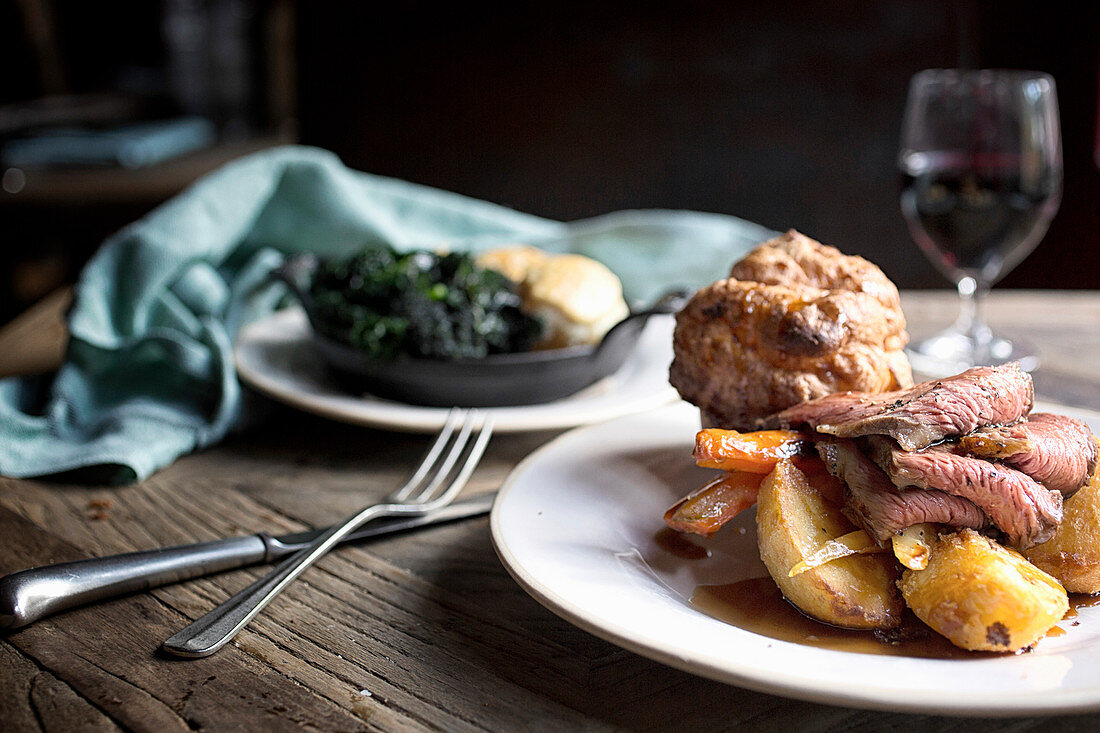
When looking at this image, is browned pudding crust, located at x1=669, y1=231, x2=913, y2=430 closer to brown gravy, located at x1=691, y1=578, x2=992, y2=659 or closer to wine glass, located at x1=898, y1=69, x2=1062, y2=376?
brown gravy, located at x1=691, y1=578, x2=992, y2=659

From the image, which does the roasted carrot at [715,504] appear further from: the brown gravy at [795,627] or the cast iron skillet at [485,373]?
the cast iron skillet at [485,373]

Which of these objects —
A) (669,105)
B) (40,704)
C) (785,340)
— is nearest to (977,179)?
(785,340)

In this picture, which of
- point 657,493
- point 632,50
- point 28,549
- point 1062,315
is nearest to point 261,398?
point 28,549

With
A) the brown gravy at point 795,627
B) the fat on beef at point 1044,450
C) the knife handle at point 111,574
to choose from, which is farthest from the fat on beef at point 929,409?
the knife handle at point 111,574

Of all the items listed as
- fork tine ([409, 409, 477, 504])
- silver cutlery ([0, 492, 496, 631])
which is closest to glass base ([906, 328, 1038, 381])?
fork tine ([409, 409, 477, 504])

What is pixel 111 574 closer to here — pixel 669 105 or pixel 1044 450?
pixel 1044 450
